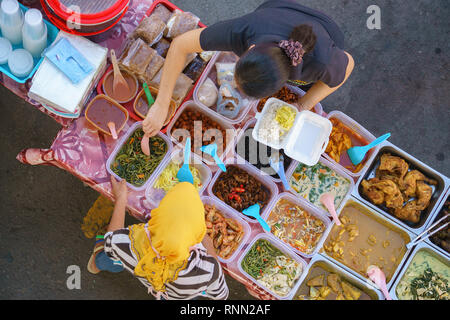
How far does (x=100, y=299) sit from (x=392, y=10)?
12.9 feet

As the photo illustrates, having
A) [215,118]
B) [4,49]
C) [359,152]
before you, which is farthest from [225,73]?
[4,49]

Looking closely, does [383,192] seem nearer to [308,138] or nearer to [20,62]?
[308,138]

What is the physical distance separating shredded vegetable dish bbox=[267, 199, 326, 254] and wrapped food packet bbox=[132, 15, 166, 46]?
138 cm

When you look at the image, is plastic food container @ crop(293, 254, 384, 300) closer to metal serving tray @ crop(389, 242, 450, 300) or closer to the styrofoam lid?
metal serving tray @ crop(389, 242, 450, 300)

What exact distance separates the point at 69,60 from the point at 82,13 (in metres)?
0.27

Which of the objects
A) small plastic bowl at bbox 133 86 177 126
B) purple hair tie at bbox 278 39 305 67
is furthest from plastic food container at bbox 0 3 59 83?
purple hair tie at bbox 278 39 305 67

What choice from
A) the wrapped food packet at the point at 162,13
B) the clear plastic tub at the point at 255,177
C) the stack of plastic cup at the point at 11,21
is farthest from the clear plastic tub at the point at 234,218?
the stack of plastic cup at the point at 11,21

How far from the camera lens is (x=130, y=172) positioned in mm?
2359

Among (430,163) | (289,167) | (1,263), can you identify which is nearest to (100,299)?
(1,263)

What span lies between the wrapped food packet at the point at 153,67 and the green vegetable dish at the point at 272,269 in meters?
1.29

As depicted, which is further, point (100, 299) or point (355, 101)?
point (355, 101)

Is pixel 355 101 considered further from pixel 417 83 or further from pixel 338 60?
pixel 338 60

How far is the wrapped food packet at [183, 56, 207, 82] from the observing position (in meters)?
2.49

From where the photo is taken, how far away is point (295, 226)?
2537 mm
